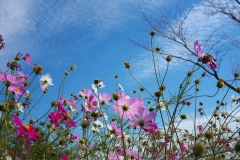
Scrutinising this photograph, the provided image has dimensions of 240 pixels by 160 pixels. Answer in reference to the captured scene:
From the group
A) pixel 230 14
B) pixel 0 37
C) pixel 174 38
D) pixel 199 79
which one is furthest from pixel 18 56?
pixel 230 14

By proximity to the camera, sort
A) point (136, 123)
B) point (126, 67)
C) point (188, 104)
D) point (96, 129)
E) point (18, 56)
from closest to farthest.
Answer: point (136, 123)
point (126, 67)
point (18, 56)
point (96, 129)
point (188, 104)

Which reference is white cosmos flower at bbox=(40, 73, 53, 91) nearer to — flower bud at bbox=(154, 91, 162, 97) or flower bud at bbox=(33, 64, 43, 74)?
flower bud at bbox=(33, 64, 43, 74)

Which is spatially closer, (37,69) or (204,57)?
(204,57)

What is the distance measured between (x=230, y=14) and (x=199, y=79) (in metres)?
4.52

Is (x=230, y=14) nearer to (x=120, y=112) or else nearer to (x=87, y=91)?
(x=87, y=91)

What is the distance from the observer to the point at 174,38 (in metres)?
5.59

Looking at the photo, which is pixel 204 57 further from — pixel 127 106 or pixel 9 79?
pixel 9 79

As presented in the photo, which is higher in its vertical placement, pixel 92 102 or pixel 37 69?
pixel 37 69

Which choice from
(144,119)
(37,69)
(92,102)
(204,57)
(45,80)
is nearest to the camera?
(144,119)

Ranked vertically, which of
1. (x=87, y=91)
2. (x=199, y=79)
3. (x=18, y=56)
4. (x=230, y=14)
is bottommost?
(x=87, y=91)

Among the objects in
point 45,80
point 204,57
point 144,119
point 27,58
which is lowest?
point 144,119

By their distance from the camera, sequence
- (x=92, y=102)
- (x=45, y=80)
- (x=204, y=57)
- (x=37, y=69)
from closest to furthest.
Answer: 1. (x=204, y=57)
2. (x=92, y=102)
3. (x=37, y=69)
4. (x=45, y=80)

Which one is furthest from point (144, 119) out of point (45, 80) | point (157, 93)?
point (45, 80)

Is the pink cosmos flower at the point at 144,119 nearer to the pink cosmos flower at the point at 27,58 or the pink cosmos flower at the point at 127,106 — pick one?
the pink cosmos flower at the point at 127,106
